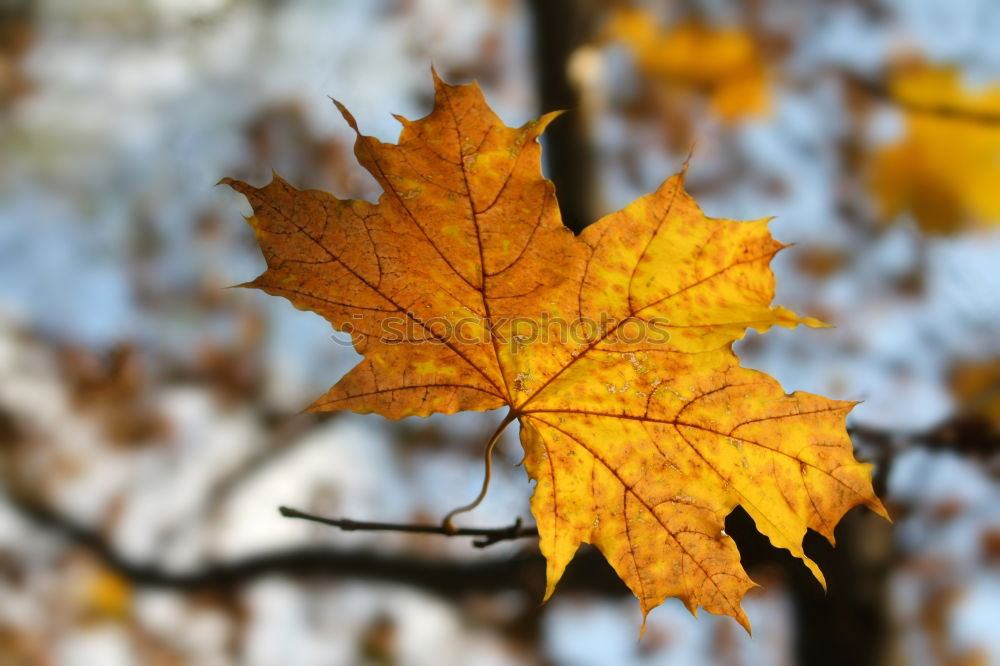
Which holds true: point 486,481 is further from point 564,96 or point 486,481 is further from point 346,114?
point 564,96

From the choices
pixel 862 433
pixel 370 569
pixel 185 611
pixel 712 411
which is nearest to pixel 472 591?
pixel 370 569

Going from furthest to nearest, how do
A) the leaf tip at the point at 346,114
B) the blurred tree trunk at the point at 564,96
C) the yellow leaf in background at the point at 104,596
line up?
1. the yellow leaf in background at the point at 104,596
2. the blurred tree trunk at the point at 564,96
3. the leaf tip at the point at 346,114

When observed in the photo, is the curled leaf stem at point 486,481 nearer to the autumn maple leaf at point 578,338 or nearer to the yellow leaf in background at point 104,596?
the autumn maple leaf at point 578,338

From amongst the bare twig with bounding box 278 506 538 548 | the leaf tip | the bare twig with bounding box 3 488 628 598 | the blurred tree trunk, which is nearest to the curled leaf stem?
the bare twig with bounding box 278 506 538 548

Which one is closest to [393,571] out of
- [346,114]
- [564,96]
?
[564,96]

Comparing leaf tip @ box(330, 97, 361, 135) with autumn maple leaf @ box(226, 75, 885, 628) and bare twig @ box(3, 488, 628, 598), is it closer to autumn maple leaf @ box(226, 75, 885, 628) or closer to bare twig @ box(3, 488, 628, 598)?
autumn maple leaf @ box(226, 75, 885, 628)

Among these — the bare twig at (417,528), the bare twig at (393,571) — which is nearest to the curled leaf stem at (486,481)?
the bare twig at (417,528)

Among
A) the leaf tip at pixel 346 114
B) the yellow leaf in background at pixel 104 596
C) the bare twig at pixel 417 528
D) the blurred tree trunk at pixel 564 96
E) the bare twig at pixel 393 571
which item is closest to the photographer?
the leaf tip at pixel 346 114

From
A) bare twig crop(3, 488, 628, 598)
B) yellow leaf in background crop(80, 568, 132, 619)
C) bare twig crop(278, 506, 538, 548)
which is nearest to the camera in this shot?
bare twig crop(278, 506, 538, 548)

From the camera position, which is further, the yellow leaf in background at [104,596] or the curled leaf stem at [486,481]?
the yellow leaf in background at [104,596]
